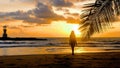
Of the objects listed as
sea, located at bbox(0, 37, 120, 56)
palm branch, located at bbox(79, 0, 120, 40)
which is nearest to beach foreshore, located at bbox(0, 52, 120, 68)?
sea, located at bbox(0, 37, 120, 56)

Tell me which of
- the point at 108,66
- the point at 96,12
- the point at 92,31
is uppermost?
the point at 96,12

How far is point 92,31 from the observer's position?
352 cm

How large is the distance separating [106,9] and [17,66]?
456 inches

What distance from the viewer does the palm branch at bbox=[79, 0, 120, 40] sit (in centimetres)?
344

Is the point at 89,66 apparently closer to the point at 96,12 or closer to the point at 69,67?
the point at 69,67

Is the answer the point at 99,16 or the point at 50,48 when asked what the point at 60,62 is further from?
the point at 50,48

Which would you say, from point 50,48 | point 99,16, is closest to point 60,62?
point 99,16

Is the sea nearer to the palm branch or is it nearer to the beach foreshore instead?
the beach foreshore

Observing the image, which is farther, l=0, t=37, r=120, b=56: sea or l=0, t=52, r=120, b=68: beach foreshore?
l=0, t=37, r=120, b=56: sea

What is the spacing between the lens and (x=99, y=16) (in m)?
3.46

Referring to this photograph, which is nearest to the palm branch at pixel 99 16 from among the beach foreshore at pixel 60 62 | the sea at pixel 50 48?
the sea at pixel 50 48

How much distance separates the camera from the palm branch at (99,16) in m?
3.44

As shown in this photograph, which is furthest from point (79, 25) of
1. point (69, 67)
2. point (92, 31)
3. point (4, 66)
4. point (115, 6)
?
point (4, 66)

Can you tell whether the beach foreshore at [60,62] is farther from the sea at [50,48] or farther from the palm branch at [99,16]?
the palm branch at [99,16]
